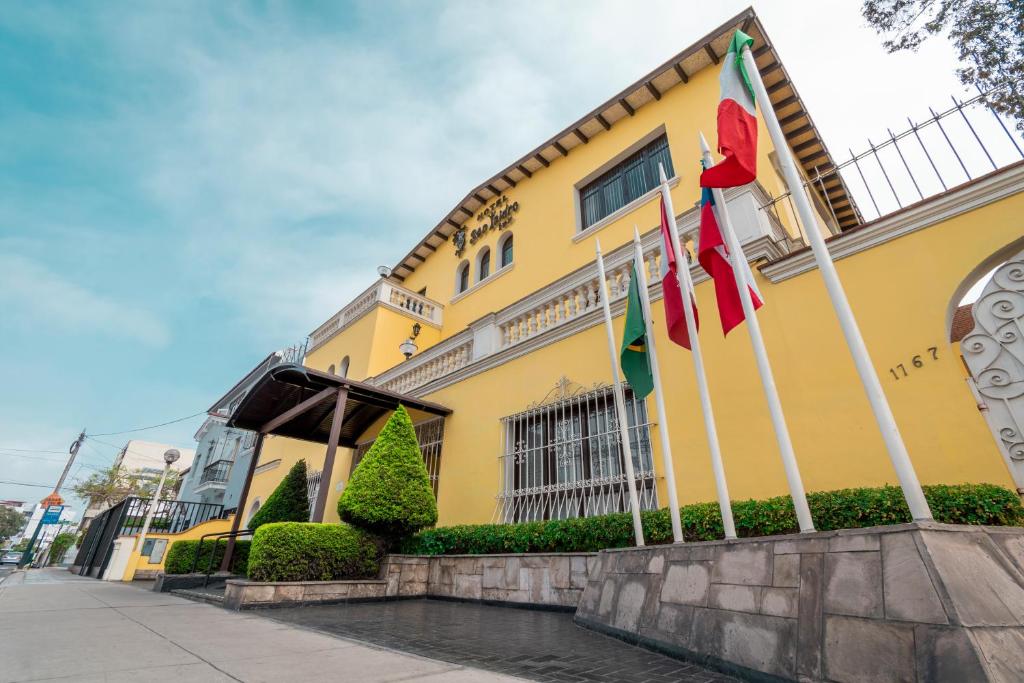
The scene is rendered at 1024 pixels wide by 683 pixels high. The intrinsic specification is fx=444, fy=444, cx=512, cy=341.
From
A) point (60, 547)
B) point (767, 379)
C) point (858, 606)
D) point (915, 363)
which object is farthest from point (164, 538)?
point (60, 547)

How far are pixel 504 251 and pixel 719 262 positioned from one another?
875 centimetres

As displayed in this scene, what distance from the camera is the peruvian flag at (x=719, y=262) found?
13.1 ft

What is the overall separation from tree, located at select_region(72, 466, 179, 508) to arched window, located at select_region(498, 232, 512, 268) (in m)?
27.1

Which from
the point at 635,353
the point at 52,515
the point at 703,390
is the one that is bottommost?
the point at 703,390

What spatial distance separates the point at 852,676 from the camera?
1.82 meters

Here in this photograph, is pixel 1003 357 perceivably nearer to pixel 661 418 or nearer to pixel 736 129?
pixel 661 418

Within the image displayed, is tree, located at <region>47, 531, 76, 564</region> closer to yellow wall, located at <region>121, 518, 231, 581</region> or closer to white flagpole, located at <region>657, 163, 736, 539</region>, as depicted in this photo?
yellow wall, located at <region>121, 518, 231, 581</region>

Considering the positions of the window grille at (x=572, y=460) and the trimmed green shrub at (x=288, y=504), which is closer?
the window grille at (x=572, y=460)

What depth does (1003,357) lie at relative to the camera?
3.82 meters

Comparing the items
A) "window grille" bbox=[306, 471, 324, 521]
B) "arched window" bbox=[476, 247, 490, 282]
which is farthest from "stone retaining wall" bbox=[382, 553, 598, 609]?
"arched window" bbox=[476, 247, 490, 282]

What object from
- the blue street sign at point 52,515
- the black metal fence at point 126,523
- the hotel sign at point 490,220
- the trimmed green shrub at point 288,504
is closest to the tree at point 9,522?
the blue street sign at point 52,515

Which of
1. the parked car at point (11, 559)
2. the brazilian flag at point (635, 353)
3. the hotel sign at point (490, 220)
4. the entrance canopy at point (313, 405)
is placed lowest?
the parked car at point (11, 559)

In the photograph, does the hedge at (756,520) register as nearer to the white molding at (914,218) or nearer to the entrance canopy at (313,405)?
the white molding at (914,218)

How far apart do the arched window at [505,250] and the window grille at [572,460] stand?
5.59 m
